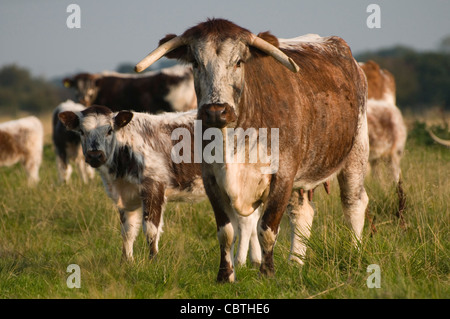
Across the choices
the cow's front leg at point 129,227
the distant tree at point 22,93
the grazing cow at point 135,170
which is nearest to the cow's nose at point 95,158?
the grazing cow at point 135,170

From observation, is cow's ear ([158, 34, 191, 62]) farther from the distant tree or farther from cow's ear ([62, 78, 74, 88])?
the distant tree

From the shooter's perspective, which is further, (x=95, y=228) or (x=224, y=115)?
(x=95, y=228)

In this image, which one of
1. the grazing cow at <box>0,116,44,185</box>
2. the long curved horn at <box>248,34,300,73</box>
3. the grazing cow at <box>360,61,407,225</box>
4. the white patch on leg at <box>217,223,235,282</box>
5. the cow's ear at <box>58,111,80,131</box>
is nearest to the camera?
the long curved horn at <box>248,34,300,73</box>

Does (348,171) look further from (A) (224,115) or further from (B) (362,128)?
(A) (224,115)

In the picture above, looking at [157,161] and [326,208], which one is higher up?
[157,161]

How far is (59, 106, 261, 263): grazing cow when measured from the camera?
7141mm

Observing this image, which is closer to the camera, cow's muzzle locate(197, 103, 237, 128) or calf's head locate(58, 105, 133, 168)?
cow's muzzle locate(197, 103, 237, 128)

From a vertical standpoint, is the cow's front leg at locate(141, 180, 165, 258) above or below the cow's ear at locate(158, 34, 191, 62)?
below

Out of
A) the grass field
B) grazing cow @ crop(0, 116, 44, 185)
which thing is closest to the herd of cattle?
the grass field

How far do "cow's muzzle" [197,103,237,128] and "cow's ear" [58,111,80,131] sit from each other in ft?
10.3

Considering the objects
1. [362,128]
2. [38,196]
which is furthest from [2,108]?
[362,128]

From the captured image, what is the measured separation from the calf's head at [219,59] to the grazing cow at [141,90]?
10.5m

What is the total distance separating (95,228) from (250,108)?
4.06 m
